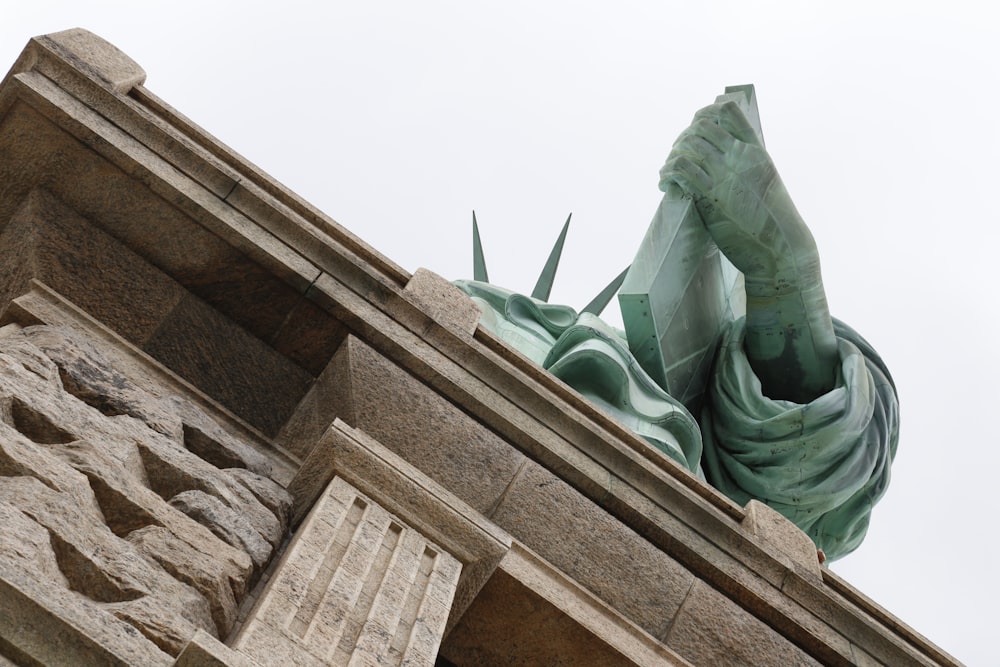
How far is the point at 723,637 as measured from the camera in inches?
217

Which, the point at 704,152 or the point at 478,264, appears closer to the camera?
the point at 704,152

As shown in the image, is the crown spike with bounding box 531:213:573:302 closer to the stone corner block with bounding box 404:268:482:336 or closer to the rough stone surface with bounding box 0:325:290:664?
the stone corner block with bounding box 404:268:482:336

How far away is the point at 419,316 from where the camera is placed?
19.2ft

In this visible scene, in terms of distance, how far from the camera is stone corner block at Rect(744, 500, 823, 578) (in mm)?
5930

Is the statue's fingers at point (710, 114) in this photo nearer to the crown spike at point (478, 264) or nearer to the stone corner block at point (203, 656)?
the crown spike at point (478, 264)

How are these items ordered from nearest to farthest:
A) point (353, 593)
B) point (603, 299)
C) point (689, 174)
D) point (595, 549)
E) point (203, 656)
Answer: point (203, 656)
point (353, 593)
point (595, 549)
point (689, 174)
point (603, 299)

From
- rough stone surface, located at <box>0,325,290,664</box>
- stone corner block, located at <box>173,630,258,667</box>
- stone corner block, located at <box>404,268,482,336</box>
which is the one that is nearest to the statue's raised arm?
stone corner block, located at <box>404,268,482,336</box>

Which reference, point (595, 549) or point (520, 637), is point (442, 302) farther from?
point (520, 637)

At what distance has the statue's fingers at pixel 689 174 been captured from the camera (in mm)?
8430

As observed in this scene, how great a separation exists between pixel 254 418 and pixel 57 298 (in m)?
0.77

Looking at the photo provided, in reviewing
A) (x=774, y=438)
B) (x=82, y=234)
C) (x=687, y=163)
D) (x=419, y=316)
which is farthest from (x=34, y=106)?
(x=774, y=438)

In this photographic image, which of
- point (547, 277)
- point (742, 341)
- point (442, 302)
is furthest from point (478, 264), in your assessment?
point (442, 302)

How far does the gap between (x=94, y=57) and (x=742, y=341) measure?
4.34 meters

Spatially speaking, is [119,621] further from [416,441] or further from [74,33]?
[74,33]
